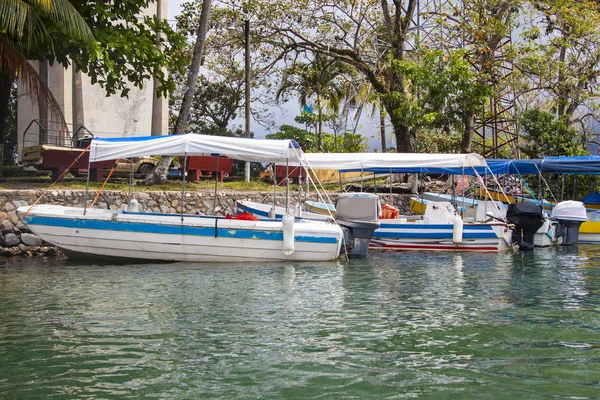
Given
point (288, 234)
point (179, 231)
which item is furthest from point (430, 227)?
point (179, 231)

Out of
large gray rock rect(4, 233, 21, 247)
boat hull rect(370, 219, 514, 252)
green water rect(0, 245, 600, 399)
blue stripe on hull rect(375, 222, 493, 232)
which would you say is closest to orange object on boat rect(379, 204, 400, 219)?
boat hull rect(370, 219, 514, 252)

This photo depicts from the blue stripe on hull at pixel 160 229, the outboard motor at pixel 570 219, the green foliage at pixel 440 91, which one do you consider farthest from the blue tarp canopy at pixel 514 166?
the blue stripe on hull at pixel 160 229

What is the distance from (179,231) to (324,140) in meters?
30.9

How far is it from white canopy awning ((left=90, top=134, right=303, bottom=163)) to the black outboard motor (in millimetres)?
8019

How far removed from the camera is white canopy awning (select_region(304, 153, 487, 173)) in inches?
754

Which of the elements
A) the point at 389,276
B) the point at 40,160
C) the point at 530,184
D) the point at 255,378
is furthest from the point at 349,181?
the point at 255,378

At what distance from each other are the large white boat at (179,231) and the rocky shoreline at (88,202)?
4.90 ft

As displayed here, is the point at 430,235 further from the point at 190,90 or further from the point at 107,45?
the point at 107,45

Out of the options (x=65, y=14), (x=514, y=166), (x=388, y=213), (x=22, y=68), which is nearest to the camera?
(x=65, y=14)

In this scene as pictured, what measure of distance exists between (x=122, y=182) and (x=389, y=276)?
484 inches

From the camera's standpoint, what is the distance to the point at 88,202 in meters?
17.9

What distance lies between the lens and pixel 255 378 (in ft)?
20.4

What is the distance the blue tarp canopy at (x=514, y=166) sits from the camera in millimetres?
22625

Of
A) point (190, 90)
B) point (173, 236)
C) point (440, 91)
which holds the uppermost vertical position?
point (440, 91)
